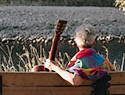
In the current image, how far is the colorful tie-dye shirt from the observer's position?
2.25 m

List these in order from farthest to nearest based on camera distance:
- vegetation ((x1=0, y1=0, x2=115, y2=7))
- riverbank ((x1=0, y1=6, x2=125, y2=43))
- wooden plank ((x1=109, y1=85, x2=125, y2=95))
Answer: vegetation ((x1=0, y1=0, x2=115, y2=7)) < riverbank ((x1=0, y1=6, x2=125, y2=43)) < wooden plank ((x1=109, y1=85, x2=125, y2=95))

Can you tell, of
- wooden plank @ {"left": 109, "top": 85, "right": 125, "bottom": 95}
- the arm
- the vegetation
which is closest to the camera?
the arm

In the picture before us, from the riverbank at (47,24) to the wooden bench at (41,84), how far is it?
9.15 m

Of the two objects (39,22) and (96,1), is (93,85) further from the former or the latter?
(96,1)

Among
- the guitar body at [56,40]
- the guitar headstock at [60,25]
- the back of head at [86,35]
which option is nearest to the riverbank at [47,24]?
the guitar body at [56,40]

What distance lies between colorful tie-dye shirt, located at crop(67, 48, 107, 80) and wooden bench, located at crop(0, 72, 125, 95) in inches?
2.2

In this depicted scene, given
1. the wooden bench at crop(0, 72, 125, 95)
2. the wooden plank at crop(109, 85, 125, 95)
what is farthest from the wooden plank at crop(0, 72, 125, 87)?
the wooden plank at crop(109, 85, 125, 95)

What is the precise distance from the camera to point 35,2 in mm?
27109

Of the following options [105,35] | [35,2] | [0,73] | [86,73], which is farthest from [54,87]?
[35,2]

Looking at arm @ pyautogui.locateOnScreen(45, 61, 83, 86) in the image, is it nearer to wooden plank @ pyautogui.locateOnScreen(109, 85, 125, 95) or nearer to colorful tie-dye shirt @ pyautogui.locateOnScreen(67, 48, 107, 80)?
colorful tie-dye shirt @ pyautogui.locateOnScreen(67, 48, 107, 80)

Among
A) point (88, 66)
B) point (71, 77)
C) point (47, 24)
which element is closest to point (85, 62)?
point (88, 66)

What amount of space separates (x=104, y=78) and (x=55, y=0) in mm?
25550

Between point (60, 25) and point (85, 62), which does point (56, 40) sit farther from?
point (85, 62)

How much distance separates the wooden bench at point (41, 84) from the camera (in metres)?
2.20
